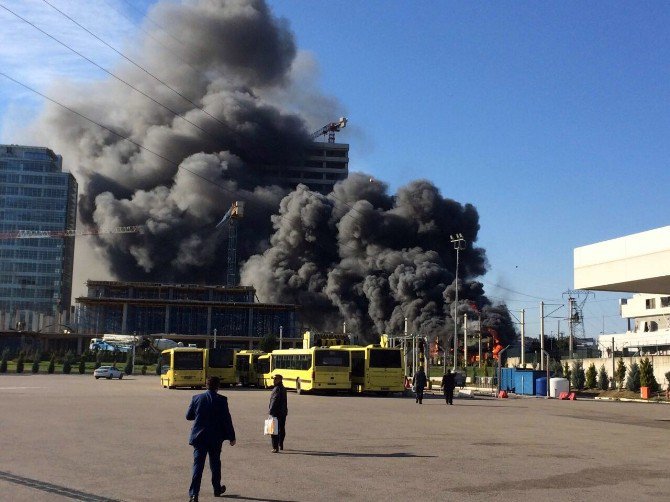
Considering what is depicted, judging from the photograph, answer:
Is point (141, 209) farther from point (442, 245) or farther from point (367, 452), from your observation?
point (367, 452)

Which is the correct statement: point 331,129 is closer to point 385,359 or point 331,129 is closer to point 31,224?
point 31,224

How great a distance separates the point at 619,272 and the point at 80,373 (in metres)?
54.0

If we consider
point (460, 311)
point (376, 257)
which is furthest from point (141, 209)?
point (460, 311)

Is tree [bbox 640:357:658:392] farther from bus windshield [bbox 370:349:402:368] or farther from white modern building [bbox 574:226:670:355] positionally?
white modern building [bbox 574:226:670:355]

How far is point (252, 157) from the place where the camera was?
118 meters

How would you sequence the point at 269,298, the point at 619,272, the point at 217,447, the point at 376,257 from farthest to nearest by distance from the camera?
1. the point at 269,298
2. the point at 376,257
3. the point at 619,272
4. the point at 217,447

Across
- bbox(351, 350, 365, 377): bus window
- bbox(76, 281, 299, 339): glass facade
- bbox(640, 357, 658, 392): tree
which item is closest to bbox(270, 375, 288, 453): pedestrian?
bbox(351, 350, 365, 377): bus window

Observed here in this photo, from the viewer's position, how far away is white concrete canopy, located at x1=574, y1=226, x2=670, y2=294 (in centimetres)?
2284

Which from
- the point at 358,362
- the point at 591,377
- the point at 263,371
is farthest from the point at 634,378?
the point at 263,371

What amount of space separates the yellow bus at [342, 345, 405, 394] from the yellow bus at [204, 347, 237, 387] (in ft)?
27.8

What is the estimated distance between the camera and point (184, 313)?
116750 millimetres

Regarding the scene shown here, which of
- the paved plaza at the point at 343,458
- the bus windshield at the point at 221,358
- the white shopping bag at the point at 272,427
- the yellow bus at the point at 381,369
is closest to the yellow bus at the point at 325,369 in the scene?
the yellow bus at the point at 381,369

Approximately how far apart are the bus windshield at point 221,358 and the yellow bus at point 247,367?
3987 millimetres

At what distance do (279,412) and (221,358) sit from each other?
29977mm
